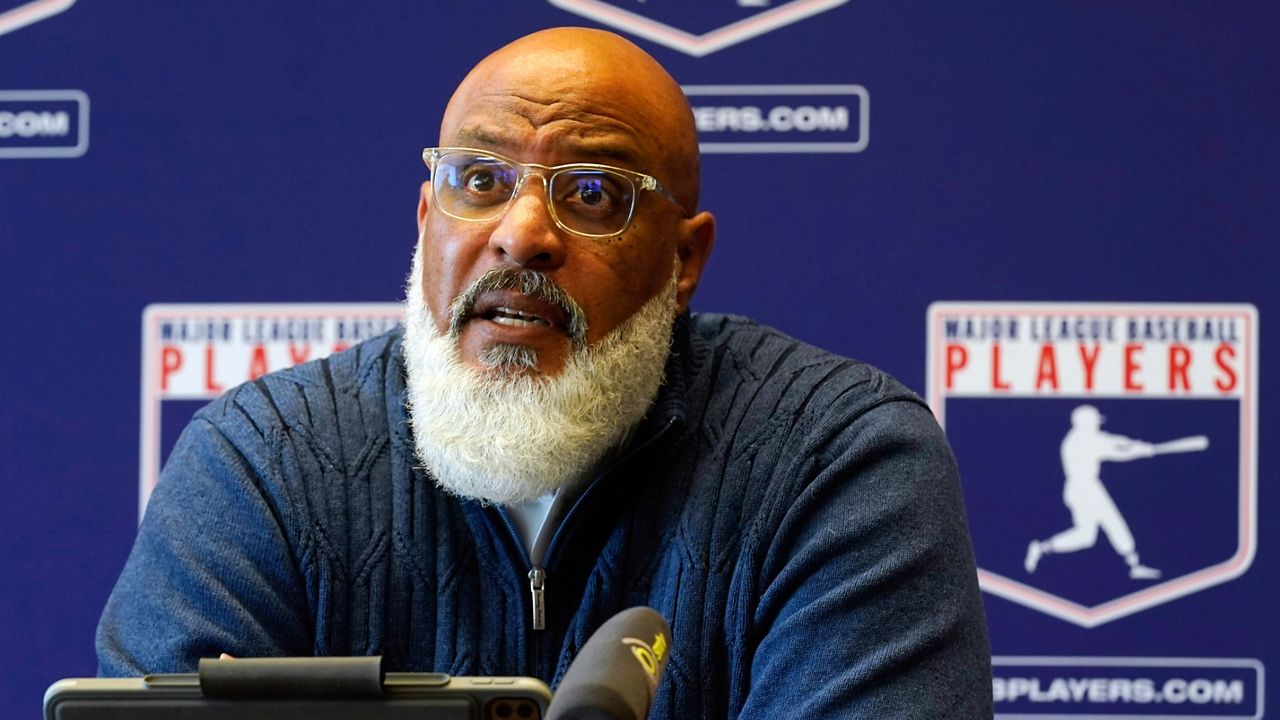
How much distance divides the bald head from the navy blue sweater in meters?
0.30

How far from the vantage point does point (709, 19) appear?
2457 mm

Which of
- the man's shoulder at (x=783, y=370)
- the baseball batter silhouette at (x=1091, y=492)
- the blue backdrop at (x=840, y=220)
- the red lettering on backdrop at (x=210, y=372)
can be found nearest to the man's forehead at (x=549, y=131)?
the man's shoulder at (x=783, y=370)

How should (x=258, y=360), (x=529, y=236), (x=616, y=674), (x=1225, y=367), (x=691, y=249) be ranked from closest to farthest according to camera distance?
(x=616, y=674) < (x=529, y=236) < (x=691, y=249) < (x=1225, y=367) < (x=258, y=360)

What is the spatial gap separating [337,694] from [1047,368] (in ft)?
6.28

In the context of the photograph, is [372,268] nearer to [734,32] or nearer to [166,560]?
[734,32]

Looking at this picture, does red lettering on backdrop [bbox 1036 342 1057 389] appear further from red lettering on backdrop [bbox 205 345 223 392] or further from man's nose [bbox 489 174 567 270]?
red lettering on backdrop [bbox 205 345 223 392]

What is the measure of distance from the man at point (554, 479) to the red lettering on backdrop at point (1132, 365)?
2.95 ft

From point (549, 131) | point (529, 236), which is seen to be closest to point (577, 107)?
point (549, 131)

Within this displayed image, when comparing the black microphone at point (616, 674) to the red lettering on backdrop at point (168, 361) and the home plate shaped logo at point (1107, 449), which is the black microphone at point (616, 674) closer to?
the home plate shaped logo at point (1107, 449)

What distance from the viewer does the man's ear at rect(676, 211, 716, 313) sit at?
1800 mm

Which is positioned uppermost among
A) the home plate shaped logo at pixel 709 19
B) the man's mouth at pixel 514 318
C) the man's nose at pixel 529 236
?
the home plate shaped logo at pixel 709 19

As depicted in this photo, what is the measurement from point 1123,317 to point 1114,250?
0.12 meters

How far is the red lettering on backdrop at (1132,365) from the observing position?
2.42m

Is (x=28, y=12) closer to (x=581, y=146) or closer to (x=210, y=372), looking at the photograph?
(x=210, y=372)
